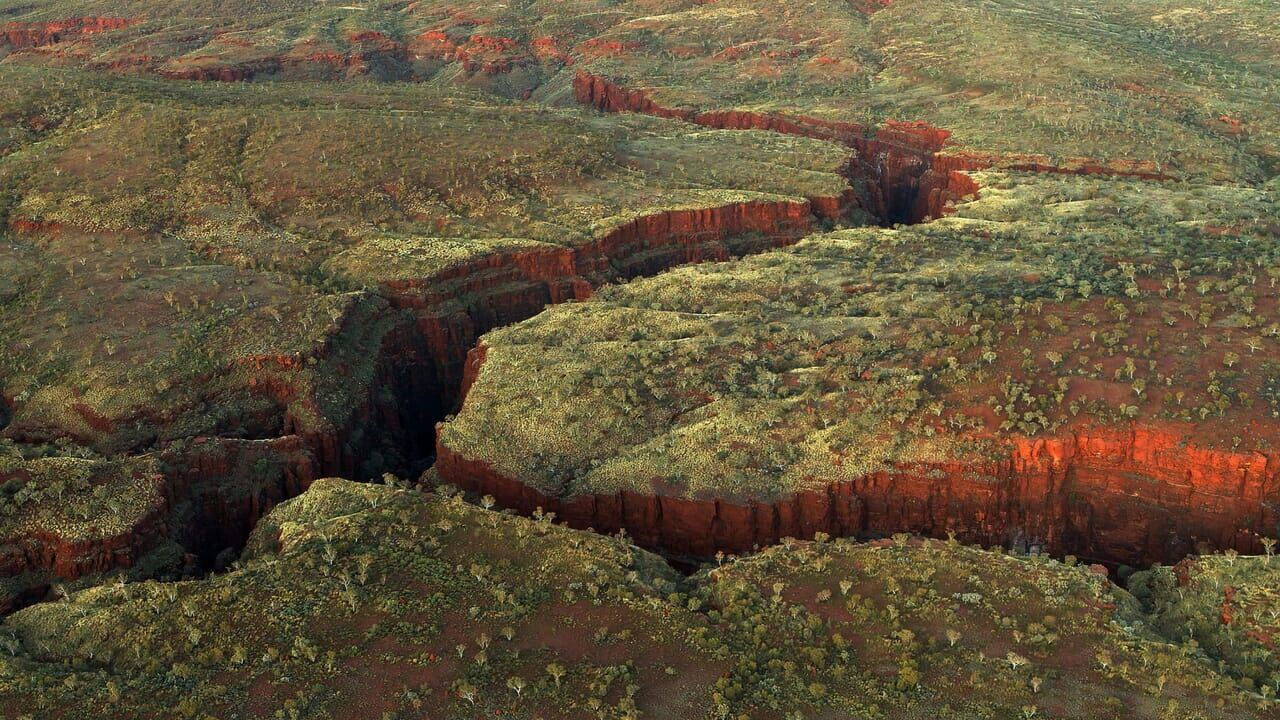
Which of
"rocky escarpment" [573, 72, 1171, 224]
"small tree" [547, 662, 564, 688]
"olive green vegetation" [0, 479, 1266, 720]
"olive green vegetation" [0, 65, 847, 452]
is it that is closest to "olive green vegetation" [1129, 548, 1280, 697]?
"olive green vegetation" [0, 479, 1266, 720]

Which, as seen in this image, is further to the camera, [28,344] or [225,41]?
[225,41]

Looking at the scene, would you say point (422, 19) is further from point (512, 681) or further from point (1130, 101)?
point (512, 681)

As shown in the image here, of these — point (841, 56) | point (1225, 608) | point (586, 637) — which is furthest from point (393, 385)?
point (841, 56)

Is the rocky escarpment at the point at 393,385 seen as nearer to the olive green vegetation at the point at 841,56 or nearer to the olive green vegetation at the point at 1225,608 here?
the olive green vegetation at the point at 841,56

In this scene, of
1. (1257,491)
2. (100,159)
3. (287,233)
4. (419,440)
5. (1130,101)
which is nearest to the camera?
(1257,491)

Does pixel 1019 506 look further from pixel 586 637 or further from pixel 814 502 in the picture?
pixel 586 637

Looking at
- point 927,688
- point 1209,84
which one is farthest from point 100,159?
point 1209,84

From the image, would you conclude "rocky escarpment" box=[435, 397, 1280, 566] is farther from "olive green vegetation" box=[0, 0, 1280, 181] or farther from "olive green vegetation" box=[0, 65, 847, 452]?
"olive green vegetation" box=[0, 0, 1280, 181]
